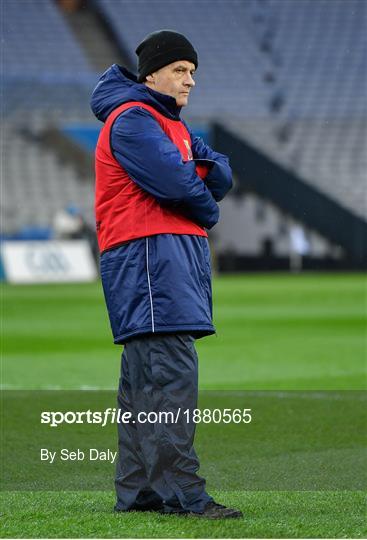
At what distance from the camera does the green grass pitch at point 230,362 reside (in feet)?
12.3

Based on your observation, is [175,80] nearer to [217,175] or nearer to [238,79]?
[217,175]

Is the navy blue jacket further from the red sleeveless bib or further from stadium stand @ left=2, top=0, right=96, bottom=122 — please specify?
stadium stand @ left=2, top=0, right=96, bottom=122

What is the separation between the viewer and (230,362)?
10062 millimetres

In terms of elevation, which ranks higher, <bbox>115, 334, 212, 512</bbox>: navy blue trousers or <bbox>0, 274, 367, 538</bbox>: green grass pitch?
<bbox>115, 334, 212, 512</bbox>: navy blue trousers

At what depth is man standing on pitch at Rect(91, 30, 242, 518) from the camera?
12.3 feet

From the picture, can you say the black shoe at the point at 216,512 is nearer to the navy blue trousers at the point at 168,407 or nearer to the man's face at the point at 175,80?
the navy blue trousers at the point at 168,407

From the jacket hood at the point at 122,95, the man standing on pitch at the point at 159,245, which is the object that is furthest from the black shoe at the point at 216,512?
→ the jacket hood at the point at 122,95

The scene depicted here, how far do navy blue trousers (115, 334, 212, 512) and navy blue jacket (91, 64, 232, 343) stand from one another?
0.07m

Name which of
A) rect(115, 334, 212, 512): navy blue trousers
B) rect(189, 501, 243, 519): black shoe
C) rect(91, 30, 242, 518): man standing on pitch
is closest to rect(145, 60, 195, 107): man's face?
rect(91, 30, 242, 518): man standing on pitch

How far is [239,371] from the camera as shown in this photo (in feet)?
30.7

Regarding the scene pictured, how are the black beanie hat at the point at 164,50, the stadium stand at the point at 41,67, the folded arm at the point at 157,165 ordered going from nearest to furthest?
the folded arm at the point at 157,165
the black beanie hat at the point at 164,50
the stadium stand at the point at 41,67

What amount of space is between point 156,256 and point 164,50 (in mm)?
664

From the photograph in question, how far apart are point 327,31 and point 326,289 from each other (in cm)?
1445

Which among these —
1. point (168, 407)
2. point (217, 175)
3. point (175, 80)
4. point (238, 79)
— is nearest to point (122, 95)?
point (175, 80)
